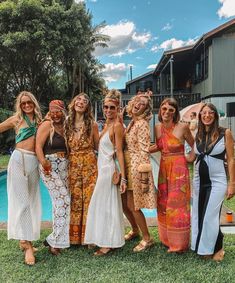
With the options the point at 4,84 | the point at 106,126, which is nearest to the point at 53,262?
the point at 106,126

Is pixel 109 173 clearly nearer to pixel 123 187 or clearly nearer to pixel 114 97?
pixel 123 187

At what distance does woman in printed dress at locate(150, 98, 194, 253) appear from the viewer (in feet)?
10.7

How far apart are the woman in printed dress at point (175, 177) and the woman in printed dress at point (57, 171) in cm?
107

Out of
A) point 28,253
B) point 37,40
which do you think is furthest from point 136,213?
point 37,40

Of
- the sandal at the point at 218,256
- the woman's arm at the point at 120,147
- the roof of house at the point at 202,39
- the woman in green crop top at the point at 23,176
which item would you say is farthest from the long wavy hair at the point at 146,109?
the roof of house at the point at 202,39

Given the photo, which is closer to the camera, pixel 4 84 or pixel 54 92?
pixel 4 84

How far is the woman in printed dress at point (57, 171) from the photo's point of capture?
3256mm

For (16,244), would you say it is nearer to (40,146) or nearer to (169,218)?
(40,146)

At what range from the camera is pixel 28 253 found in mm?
3236

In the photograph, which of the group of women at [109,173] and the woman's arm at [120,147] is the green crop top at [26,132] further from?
the woman's arm at [120,147]

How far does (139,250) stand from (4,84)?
1601cm

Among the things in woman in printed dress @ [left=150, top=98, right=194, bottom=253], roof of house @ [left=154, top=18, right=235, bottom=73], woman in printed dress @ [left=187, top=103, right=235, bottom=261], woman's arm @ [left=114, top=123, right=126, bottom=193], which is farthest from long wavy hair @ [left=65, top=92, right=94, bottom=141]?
roof of house @ [left=154, top=18, right=235, bottom=73]

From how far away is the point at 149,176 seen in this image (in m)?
3.23

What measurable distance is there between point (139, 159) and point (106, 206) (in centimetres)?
61
